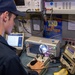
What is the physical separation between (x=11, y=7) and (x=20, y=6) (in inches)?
31.6

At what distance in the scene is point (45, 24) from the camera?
216cm

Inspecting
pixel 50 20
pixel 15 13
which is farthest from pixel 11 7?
pixel 50 20

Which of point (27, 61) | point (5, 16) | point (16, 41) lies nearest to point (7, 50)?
point (5, 16)

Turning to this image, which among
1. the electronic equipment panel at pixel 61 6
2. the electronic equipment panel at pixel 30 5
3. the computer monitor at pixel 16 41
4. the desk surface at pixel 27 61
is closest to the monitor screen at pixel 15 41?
the computer monitor at pixel 16 41

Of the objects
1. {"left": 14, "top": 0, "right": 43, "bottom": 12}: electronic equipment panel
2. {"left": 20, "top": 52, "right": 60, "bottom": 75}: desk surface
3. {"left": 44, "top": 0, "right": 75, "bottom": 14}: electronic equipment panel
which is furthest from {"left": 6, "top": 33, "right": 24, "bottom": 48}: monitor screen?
{"left": 44, "top": 0, "right": 75, "bottom": 14}: electronic equipment panel

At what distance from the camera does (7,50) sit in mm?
1012

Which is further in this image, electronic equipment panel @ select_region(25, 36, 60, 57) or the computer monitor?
the computer monitor

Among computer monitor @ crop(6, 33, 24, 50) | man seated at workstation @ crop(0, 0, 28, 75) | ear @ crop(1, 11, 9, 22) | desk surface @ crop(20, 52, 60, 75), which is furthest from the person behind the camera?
computer monitor @ crop(6, 33, 24, 50)

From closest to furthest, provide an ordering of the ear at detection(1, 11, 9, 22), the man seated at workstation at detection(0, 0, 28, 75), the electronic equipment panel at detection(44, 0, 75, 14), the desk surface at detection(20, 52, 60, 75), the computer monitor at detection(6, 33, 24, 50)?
the man seated at workstation at detection(0, 0, 28, 75)
the ear at detection(1, 11, 9, 22)
the desk surface at detection(20, 52, 60, 75)
the electronic equipment panel at detection(44, 0, 75, 14)
the computer monitor at detection(6, 33, 24, 50)

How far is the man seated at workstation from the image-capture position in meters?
0.97

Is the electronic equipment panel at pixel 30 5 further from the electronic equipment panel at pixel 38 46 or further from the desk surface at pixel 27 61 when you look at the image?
the desk surface at pixel 27 61

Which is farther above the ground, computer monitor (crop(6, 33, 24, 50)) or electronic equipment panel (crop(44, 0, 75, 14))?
electronic equipment panel (crop(44, 0, 75, 14))

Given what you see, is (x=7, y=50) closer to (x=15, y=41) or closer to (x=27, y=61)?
(x=27, y=61)

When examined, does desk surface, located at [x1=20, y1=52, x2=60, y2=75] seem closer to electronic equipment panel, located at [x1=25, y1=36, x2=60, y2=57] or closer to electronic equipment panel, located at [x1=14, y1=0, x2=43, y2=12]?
electronic equipment panel, located at [x1=25, y1=36, x2=60, y2=57]
